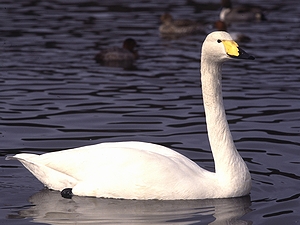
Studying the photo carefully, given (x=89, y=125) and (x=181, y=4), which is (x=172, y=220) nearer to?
(x=89, y=125)

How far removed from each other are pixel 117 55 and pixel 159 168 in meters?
10.8

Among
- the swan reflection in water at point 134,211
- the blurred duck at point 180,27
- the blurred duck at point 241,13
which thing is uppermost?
the blurred duck at point 241,13

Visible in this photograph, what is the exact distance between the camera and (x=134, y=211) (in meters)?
8.06

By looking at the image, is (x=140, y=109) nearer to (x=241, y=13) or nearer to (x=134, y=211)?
(x=134, y=211)

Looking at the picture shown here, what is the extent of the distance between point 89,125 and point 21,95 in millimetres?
2719

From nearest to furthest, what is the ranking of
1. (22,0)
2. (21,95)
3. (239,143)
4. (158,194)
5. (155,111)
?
(158,194) → (239,143) → (155,111) → (21,95) → (22,0)

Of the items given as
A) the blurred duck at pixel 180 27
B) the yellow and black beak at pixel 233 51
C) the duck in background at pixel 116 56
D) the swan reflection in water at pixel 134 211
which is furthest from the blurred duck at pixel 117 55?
the yellow and black beak at pixel 233 51

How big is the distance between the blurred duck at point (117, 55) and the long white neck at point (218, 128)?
10008 mm

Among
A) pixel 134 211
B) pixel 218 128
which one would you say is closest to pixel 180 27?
pixel 218 128

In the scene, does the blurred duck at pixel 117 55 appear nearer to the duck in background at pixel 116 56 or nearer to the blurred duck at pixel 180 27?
the duck in background at pixel 116 56

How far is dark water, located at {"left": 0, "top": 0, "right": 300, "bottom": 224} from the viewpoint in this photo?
8.18 m

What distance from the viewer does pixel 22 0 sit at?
30875mm

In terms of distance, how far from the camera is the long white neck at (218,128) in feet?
27.9

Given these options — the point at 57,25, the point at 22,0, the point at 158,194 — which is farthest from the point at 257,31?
the point at 158,194
